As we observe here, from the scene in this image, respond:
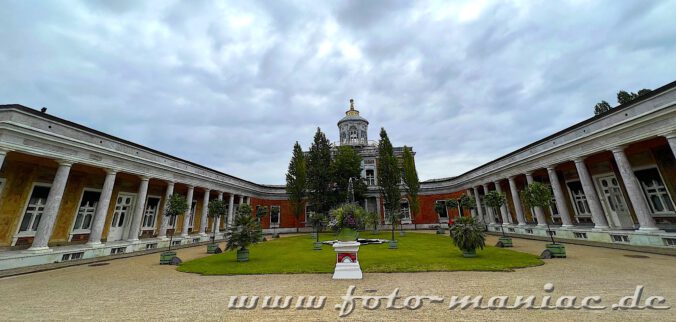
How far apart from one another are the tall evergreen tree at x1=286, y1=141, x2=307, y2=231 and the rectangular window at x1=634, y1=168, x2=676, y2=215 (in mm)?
24558

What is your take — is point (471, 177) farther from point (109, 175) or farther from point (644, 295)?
point (109, 175)

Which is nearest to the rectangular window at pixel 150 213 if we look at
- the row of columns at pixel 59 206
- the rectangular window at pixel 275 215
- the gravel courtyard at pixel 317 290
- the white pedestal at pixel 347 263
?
the row of columns at pixel 59 206

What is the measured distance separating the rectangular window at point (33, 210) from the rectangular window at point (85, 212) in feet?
6.44

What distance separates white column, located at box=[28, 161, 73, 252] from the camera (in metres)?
10.6

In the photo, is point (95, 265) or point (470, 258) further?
point (95, 265)

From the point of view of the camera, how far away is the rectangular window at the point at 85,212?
15.1 meters

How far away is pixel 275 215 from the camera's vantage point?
31578 millimetres

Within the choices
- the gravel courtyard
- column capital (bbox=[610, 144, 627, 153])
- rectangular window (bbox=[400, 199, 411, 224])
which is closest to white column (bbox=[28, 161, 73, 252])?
the gravel courtyard

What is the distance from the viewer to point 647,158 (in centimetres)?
1363

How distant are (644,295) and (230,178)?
26.3m

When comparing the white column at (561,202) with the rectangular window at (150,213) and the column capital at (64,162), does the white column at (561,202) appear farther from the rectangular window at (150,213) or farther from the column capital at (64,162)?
the rectangular window at (150,213)

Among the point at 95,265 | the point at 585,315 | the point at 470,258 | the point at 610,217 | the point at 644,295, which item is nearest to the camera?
the point at 585,315

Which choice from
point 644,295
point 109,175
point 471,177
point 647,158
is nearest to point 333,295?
point 644,295

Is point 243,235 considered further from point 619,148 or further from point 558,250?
point 619,148
